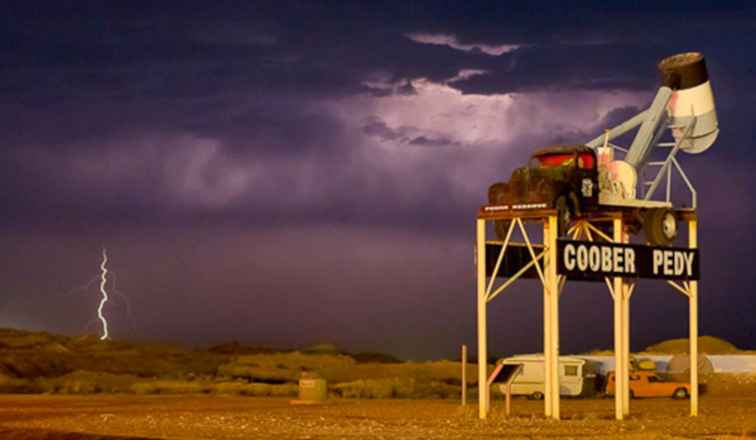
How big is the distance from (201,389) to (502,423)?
31.7m

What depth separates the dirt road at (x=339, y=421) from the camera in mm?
34406

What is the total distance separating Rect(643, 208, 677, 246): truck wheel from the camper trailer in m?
21.2

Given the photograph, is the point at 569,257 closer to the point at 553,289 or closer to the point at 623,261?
the point at 553,289

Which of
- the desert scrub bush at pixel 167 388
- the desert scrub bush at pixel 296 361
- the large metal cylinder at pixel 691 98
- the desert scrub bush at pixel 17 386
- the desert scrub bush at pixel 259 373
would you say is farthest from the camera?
the desert scrub bush at pixel 296 361

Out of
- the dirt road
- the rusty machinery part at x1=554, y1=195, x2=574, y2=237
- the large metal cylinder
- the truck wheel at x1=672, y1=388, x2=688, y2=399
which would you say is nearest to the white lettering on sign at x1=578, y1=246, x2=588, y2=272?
the rusty machinery part at x1=554, y1=195, x2=574, y2=237

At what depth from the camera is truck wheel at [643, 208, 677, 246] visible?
42.6m

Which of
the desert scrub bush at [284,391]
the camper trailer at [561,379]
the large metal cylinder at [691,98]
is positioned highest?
the large metal cylinder at [691,98]

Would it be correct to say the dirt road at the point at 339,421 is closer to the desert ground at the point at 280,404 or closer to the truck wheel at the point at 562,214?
the desert ground at the point at 280,404

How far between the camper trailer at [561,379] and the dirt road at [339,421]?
7.27m

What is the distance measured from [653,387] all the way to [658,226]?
2326 cm

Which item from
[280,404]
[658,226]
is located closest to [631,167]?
[658,226]

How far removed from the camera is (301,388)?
2199 inches

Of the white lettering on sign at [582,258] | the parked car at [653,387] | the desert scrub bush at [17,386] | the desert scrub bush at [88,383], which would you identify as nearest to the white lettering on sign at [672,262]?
the white lettering on sign at [582,258]

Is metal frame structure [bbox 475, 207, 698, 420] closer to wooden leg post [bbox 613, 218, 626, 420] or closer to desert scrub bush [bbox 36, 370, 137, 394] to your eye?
wooden leg post [bbox 613, 218, 626, 420]
